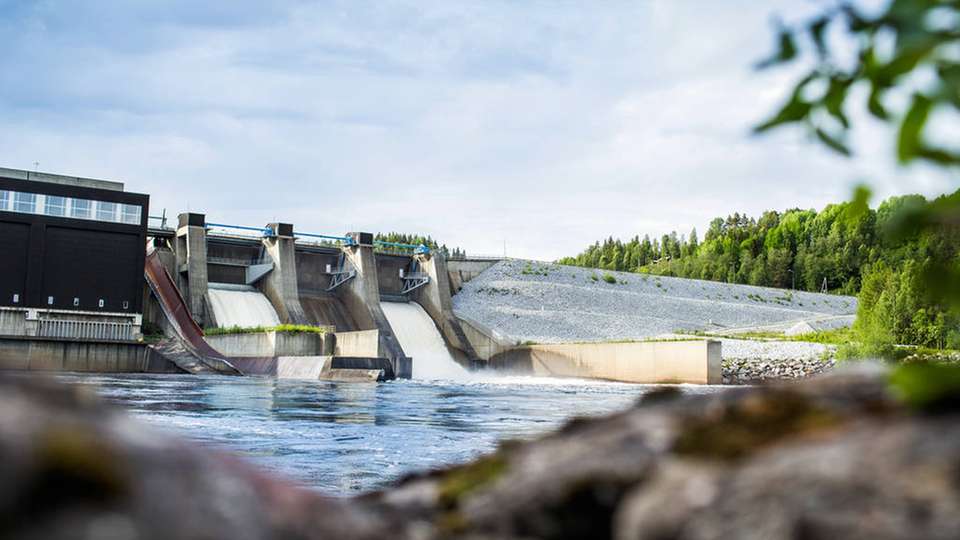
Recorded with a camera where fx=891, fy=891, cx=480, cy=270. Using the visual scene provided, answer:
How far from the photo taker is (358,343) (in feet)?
126

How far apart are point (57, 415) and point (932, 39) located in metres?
1.22

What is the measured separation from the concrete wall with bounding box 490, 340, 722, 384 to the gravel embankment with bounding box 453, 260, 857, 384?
237 cm

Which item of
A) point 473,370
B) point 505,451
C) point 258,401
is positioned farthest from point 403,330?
point 505,451

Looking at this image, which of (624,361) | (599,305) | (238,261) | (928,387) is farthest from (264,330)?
(928,387)

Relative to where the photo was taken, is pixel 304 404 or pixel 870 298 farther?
pixel 870 298

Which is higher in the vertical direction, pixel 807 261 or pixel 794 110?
pixel 807 261

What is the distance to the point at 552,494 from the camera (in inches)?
58.4

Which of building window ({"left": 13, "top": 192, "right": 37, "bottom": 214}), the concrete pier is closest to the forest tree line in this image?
the concrete pier

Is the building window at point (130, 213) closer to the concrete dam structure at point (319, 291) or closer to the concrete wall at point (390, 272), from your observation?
the concrete dam structure at point (319, 291)

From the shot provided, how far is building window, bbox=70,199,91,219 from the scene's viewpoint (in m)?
40.3

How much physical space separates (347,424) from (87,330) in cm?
2778

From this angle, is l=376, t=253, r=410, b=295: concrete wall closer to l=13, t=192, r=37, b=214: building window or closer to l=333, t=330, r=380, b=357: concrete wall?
l=333, t=330, r=380, b=357: concrete wall

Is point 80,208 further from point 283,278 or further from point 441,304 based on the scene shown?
point 441,304

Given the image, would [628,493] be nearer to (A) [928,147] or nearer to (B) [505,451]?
(B) [505,451]
